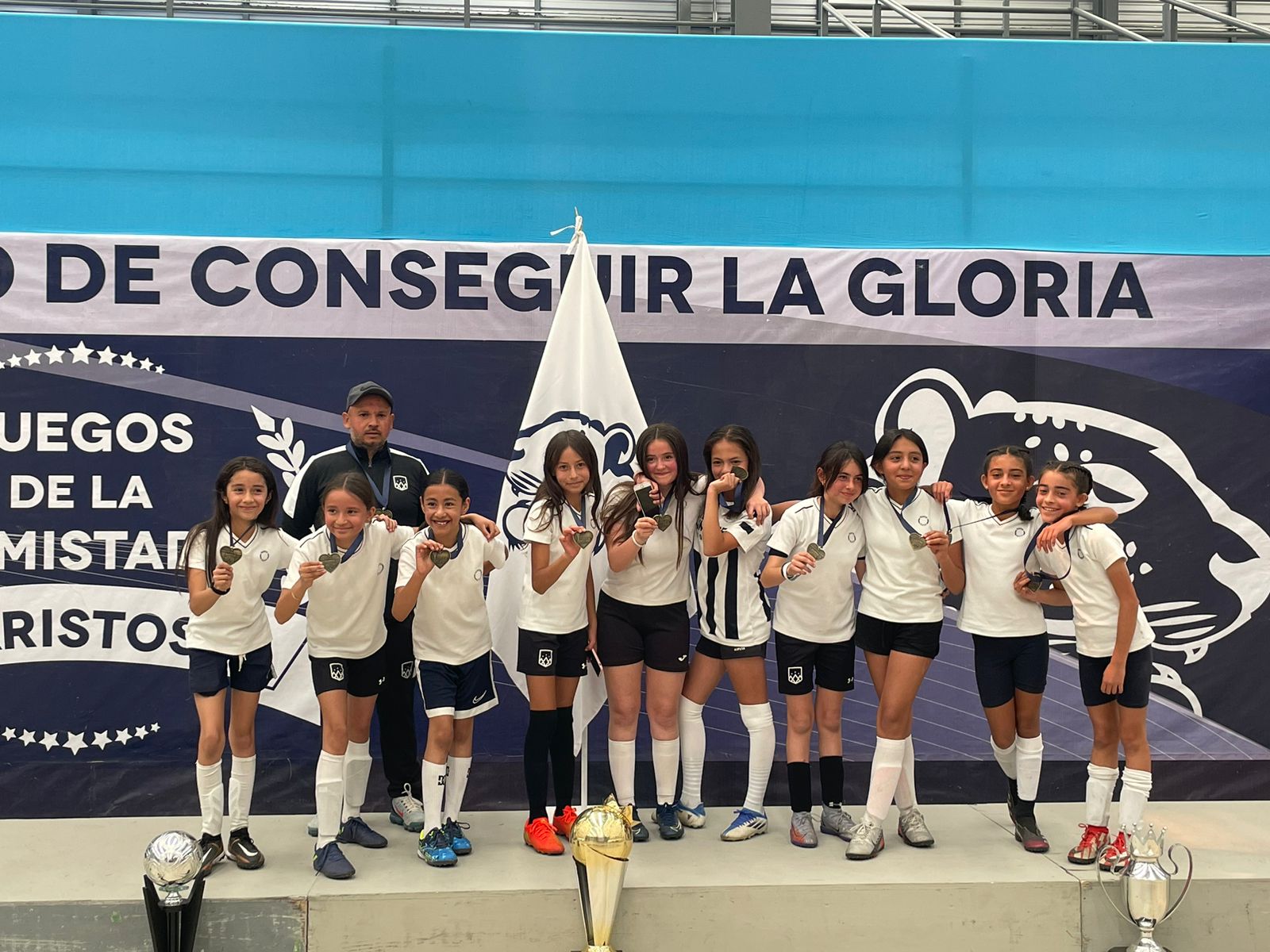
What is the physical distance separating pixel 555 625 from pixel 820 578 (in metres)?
0.99

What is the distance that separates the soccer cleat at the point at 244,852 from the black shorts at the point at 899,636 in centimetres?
230

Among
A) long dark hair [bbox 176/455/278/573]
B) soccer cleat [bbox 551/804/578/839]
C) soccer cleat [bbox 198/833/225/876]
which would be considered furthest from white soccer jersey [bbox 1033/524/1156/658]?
soccer cleat [bbox 198/833/225/876]

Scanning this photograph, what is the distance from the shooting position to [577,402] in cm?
432

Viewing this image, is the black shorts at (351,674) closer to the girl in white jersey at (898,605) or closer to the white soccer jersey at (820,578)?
the white soccer jersey at (820,578)

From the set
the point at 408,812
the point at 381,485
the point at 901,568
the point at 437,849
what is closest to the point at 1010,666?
the point at 901,568

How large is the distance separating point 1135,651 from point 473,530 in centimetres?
240

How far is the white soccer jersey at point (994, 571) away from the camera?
3898 millimetres

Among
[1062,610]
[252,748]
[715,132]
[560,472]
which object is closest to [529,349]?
[560,472]

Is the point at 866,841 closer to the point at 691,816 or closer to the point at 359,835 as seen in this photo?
the point at 691,816

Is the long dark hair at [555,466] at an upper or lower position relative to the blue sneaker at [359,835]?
upper

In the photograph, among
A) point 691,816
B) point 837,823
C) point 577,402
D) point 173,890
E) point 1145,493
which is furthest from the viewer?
point 1145,493

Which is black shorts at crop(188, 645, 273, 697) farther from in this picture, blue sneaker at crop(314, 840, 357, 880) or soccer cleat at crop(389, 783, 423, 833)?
soccer cleat at crop(389, 783, 423, 833)

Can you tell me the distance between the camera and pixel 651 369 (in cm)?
469

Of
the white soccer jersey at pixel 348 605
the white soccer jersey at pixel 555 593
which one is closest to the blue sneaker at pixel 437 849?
the white soccer jersey at pixel 348 605
